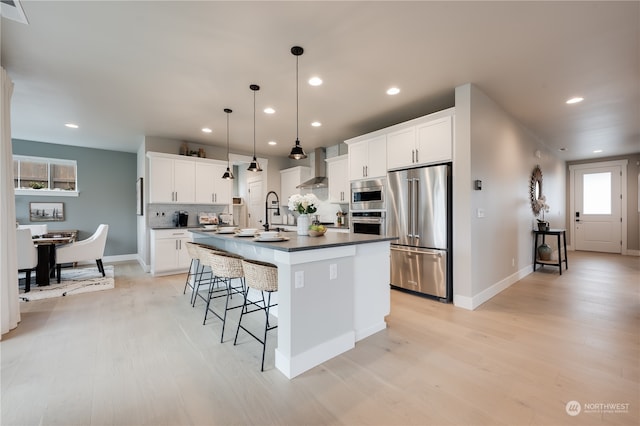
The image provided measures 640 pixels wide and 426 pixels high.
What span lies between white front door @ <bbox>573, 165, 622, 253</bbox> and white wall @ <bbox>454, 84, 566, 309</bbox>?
4599 mm

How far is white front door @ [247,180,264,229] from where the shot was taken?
7.21 meters

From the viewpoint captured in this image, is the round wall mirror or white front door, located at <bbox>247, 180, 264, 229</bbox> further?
white front door, located at <bbox>247, 180, 264, 229</bbox>

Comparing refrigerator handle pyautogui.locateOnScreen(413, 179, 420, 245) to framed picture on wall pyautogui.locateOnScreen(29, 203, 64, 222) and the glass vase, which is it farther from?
framed picture on wall pyautogui.locateOnScreen(29, 203, 64, 222)

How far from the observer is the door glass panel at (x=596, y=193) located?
24.3 feet

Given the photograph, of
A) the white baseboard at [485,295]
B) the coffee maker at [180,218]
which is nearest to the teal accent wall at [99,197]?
the coffee maker at [180,218]

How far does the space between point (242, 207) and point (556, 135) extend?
26.4 ft

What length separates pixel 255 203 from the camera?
746cm

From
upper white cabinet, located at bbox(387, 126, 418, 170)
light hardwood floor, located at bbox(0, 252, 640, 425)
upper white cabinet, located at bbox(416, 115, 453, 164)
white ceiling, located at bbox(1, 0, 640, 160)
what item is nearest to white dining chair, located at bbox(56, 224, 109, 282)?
light hardwood floor, located at bbox(0, 252, 640, 425)

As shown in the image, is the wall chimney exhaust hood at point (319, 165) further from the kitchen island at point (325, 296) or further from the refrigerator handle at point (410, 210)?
the kitchen island at point (325, 296)

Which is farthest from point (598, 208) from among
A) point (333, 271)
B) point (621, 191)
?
point (333, 271)

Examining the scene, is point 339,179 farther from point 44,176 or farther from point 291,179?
point 44,176

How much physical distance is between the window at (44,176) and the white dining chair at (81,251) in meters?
2.30

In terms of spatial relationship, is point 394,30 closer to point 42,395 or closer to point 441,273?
point 441,273

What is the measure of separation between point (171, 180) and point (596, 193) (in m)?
11.0
